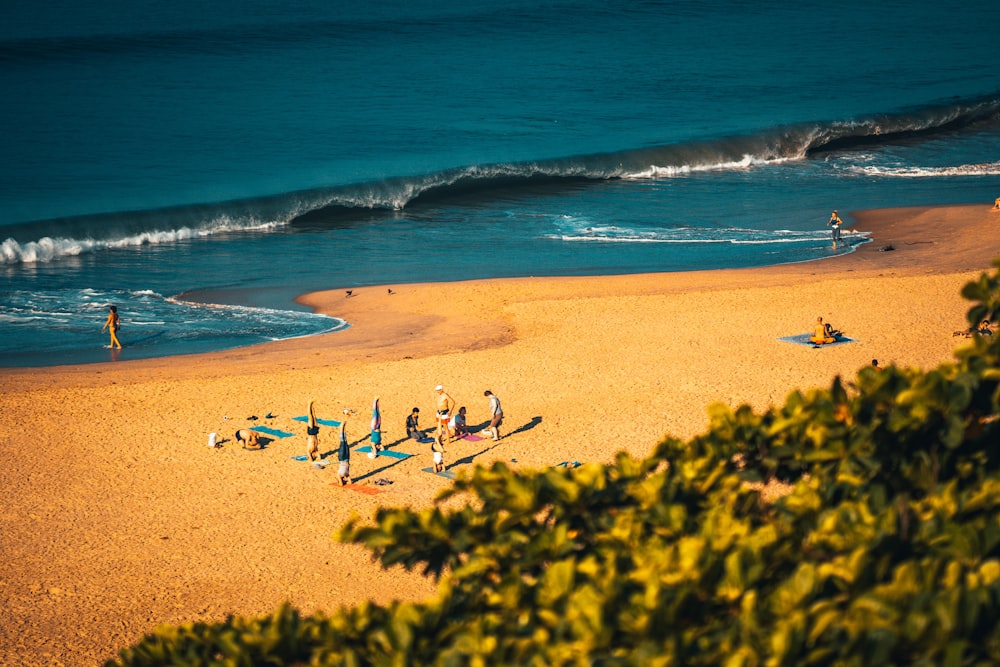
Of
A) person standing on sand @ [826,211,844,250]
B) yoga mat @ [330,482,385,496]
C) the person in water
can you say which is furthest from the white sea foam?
yoga mat @ [330,482,385,496]

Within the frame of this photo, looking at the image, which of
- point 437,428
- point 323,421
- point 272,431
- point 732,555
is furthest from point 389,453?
point 732,555

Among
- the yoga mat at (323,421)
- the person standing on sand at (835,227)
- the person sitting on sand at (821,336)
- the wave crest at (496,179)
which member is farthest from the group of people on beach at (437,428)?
the wave crest at (496,179)

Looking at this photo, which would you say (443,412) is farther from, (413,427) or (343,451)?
(343,451)

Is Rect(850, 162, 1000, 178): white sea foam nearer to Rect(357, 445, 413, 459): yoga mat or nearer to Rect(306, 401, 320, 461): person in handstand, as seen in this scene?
Rect(357, 445, 413, 459): yoga mat

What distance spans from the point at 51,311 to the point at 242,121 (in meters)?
28.7

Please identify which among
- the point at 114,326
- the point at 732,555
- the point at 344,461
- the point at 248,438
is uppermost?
the point at 732,555

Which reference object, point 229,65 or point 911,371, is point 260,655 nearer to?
point 911,371

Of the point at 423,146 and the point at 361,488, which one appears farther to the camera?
the point at 423,146

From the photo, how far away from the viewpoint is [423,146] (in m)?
51.3

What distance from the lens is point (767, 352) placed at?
72.1 ft

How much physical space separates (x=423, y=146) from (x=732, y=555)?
47.2 m

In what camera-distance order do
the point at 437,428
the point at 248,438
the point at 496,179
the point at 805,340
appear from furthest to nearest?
the point at 496,179
the point at 805,340
the point at 437,428
the point at 248,438

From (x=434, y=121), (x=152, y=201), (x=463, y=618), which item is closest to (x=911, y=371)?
(x=463, y=618)

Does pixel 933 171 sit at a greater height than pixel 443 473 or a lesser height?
greater
